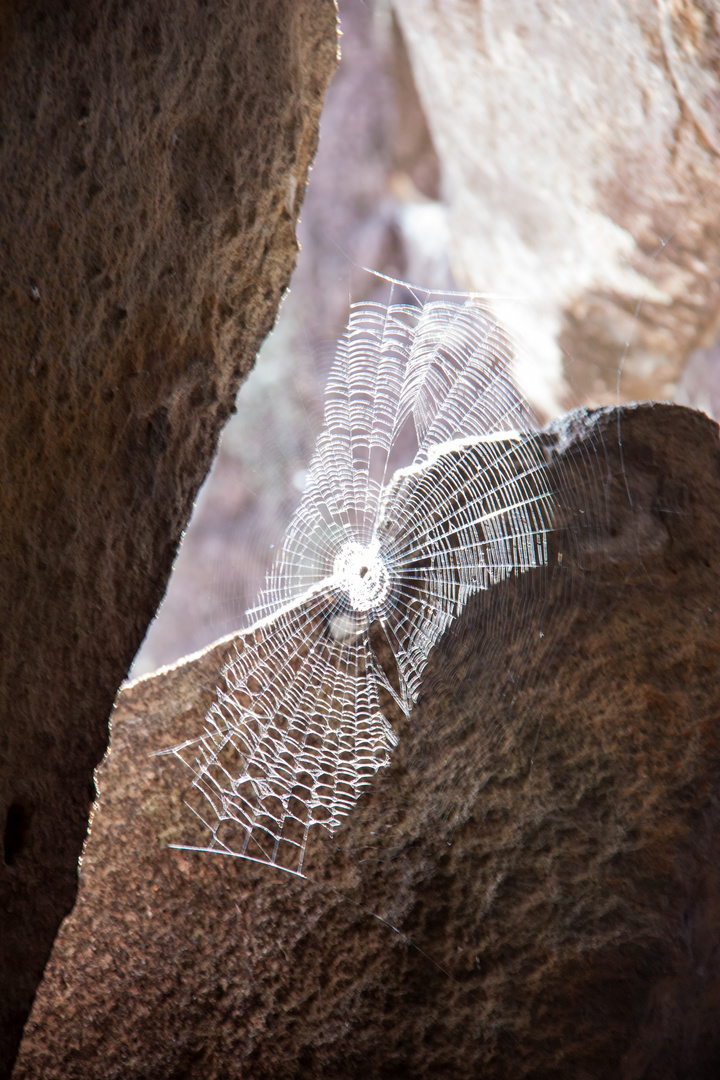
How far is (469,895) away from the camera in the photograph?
1286mm

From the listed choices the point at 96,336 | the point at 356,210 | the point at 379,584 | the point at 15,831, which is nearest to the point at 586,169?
the point at 379,584

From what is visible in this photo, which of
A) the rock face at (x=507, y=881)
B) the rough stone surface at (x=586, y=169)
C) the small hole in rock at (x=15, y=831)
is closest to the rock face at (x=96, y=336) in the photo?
the small hole in rock at (x=15, y=831)

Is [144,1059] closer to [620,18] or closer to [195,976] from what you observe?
[195,976]

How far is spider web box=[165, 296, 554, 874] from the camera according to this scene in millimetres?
1425

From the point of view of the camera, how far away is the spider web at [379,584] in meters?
1.42

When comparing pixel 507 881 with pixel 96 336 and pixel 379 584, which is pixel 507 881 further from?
pixel 96 336

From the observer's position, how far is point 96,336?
1009 mm

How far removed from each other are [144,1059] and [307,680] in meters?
0.66

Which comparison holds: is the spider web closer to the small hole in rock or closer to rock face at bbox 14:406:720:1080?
rock face at bbox 14:406:720:1080

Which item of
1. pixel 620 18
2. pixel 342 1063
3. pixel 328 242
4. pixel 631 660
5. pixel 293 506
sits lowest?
pixel 342 1063

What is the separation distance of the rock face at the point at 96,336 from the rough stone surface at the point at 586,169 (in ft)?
2.41

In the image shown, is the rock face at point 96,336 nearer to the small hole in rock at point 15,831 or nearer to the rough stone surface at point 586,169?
the small hole in rock at point 15,831

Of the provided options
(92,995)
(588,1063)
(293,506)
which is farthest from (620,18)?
(92,995)

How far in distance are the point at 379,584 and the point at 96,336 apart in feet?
2.76
